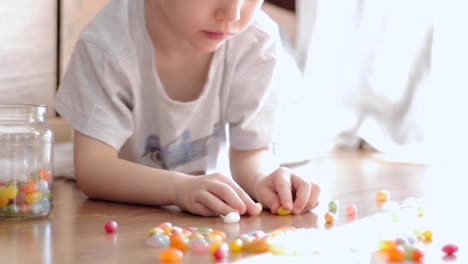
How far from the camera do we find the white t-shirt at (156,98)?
133cm

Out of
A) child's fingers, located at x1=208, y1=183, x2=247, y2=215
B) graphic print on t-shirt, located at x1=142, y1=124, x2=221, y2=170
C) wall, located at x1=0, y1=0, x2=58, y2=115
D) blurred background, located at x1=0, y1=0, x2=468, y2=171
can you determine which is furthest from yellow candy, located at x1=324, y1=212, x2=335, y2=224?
wall, located at x1=0, y1=0, x2=58, y2=115

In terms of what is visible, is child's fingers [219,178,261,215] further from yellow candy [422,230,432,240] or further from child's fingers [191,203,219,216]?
yellow candy [422,230,432,240]

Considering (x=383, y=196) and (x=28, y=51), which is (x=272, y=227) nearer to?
(x=383, y=196)

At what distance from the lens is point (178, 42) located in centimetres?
139

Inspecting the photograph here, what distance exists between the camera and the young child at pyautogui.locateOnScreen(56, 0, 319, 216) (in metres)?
1.24

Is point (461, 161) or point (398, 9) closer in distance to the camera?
point (461, 161)

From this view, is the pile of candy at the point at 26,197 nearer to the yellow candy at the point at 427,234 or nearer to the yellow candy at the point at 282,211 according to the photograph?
the yellow candy at the point at 282,211

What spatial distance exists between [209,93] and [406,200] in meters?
0.38

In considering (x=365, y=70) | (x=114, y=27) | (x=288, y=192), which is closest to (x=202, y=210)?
(x=288, y=192)

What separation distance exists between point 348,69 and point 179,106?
1133mm

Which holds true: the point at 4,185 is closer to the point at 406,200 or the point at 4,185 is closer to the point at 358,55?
the point at 406,200

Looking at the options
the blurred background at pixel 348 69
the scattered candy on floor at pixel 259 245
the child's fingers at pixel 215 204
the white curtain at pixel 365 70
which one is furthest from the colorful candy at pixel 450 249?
the white curtain at pixel 365 70

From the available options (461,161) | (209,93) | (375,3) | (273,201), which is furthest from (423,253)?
(375,3)

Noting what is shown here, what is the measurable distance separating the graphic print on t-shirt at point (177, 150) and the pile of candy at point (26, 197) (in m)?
0.31
